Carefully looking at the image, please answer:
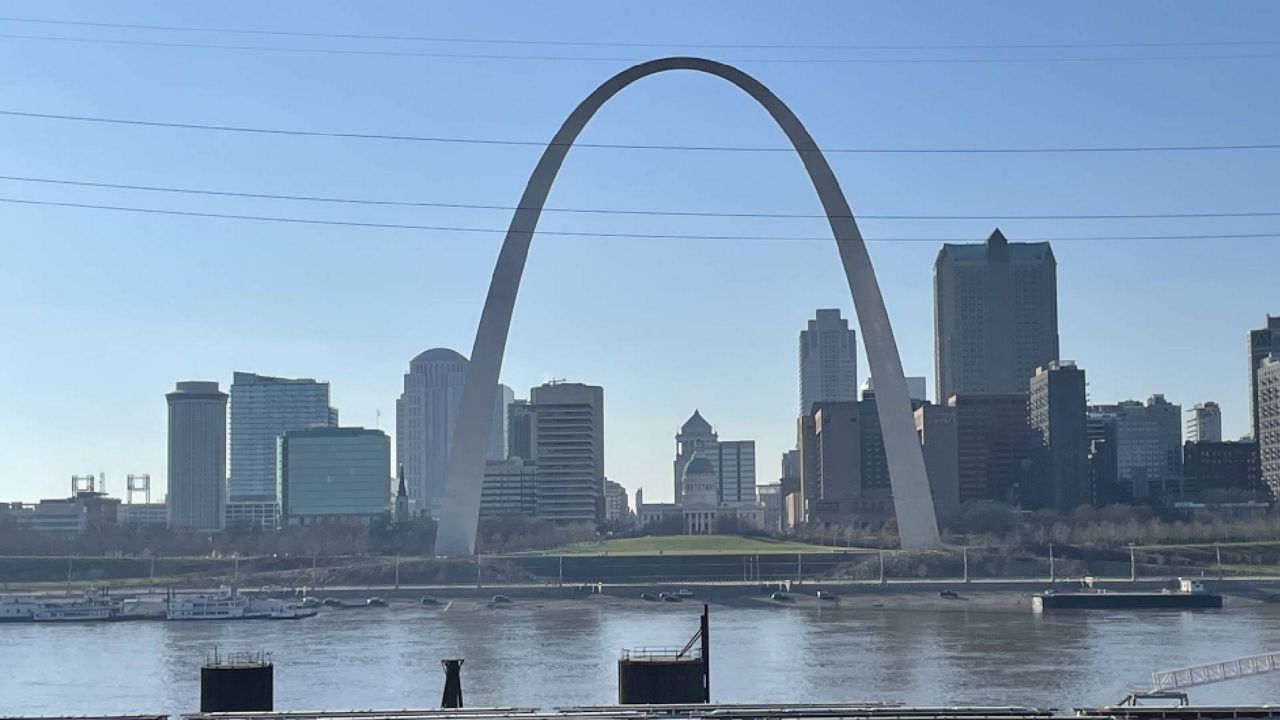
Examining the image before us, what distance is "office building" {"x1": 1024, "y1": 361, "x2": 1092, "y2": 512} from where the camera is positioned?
142250mm

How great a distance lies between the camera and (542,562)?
312ft

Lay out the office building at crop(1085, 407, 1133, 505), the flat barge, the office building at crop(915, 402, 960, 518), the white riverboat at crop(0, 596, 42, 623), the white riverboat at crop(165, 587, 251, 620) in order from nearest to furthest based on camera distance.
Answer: the flat barge
the white riverboat at crop(165, 587, 251, 620)
the white riverboat at crop(0, 596, 42, 623)
the office building at crop(915, 402, 960, 518)
the office building at crop(1085, 407, 1133, 505)

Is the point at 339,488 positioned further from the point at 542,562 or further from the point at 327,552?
the point at 542,562

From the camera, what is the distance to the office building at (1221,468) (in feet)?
466

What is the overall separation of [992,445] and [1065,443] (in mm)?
11509

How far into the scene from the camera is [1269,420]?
13538cm

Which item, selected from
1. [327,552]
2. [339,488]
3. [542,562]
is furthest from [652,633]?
[339,488]

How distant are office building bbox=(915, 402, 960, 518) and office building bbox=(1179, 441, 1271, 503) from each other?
61.9ft

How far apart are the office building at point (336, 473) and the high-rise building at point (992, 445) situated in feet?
232

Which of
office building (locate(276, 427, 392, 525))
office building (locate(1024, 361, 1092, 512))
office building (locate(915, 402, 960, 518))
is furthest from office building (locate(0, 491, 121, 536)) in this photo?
office building (locate(1024, 361, 1092, 512))

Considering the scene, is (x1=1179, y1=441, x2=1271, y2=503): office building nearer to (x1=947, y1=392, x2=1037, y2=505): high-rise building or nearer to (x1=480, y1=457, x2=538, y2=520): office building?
(x1=947, y1=392, x2=1037, y2=505): high-rise building

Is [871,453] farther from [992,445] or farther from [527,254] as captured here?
[527,254]

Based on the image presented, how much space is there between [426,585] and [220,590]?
9.90m

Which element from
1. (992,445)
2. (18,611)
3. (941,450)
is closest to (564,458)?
(992,445)
